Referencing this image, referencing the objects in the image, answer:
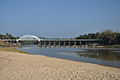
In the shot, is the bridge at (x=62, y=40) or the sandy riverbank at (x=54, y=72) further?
the bridge at (x=62, y=40)

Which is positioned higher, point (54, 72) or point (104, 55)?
point (54, 72)

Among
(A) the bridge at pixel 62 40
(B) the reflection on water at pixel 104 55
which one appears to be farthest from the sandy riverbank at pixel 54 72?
(A) the bridge at pixel 62 40

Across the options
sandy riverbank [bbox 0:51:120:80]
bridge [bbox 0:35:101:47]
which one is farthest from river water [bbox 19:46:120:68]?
bridge [bbox 0:35:101:47]

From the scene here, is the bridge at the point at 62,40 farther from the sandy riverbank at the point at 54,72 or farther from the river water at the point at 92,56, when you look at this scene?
the sandy riverbank at the point at 54,72

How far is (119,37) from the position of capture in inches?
4975

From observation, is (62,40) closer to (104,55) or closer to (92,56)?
(104,55)

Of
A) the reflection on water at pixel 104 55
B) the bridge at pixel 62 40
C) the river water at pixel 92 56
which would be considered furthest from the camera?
the bridge at pixel 62 40

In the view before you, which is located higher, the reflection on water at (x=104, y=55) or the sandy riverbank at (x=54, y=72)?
the sandy riverbank at (x=54, y=72)

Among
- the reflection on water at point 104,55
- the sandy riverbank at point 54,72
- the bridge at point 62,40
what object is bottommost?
the reflection on water at point 104,55

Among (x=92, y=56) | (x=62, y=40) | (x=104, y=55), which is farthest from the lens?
(x=62, y=40)

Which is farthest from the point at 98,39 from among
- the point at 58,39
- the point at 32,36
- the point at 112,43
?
the point at 32,36

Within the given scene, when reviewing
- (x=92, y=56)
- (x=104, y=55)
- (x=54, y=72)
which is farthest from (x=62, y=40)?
(x=54, y=72)

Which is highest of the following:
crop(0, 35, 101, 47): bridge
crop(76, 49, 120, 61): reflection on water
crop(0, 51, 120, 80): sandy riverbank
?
crop(0, 35, 101, 47): bridge

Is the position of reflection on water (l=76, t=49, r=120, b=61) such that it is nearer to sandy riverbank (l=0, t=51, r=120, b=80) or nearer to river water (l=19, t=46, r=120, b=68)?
river water (l=19, t=46, r=120, b=68)
